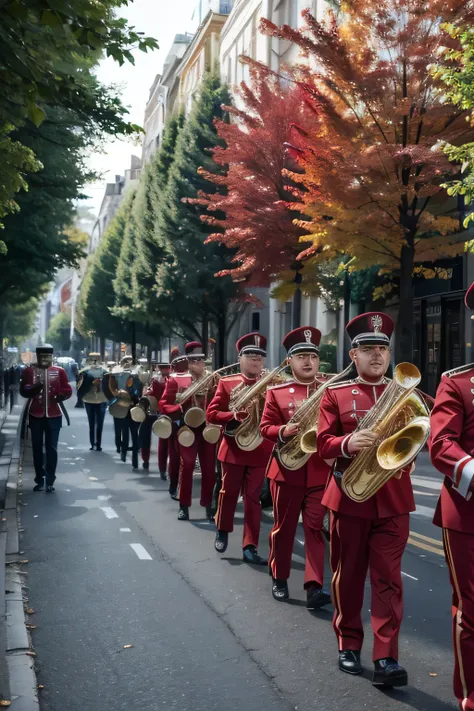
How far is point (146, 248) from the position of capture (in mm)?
37812

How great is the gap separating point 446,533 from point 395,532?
0.80m

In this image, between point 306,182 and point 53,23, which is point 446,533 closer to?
point 53,23

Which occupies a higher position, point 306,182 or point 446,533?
point 306,182

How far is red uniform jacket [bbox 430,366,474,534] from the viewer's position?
15.5 ft

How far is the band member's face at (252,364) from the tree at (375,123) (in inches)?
282

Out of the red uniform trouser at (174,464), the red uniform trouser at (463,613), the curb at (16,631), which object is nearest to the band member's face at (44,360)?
the red uniform trouser at (174,464)

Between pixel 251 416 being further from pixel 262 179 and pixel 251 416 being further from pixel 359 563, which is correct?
pixel 262 179

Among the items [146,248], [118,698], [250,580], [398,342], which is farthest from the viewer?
[146,248]

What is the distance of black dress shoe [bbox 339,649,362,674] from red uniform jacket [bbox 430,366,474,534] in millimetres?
1203

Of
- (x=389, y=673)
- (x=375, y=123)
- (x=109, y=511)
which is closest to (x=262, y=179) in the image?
(x=375, y=123)

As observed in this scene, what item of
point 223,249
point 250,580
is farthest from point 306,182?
point 223,249

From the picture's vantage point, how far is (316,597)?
722cm

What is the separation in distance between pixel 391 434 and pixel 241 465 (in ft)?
12.3

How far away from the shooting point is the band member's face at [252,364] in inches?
369
